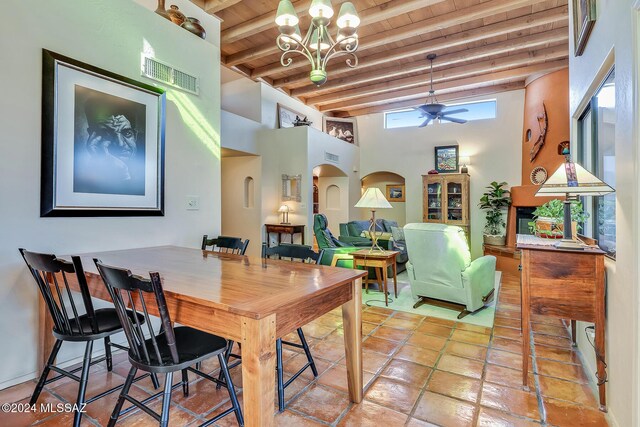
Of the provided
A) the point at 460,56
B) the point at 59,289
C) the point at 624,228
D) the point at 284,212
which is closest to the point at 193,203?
the point at 59,289

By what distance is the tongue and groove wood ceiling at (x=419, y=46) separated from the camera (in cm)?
400

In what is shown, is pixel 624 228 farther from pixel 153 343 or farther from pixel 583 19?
pixel 153 343

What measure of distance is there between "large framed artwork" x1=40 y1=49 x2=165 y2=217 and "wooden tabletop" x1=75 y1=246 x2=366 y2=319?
0.43 meters

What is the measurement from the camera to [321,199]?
335 inches

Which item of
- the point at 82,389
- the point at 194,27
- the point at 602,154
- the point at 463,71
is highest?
the point at 463,71

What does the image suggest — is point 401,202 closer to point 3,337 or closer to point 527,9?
point 527,9

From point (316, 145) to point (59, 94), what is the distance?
4843 mm

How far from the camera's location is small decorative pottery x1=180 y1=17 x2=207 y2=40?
3.05m

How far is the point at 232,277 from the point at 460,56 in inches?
214

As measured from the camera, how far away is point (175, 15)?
9.73ft

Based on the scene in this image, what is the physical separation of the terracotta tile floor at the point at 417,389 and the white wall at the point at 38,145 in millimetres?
534

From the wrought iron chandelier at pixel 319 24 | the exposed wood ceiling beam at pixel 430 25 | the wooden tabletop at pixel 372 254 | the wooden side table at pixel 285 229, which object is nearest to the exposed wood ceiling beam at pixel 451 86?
the exposed wood ceiling beam at pixel 430 25

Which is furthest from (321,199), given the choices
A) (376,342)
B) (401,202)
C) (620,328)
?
(620,328)

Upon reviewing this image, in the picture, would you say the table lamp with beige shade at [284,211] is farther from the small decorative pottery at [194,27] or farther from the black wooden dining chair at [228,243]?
the small decorative pottery at [194,27]
